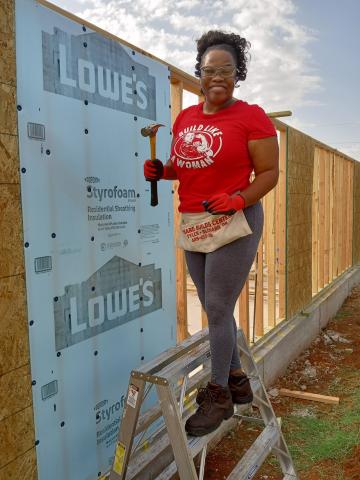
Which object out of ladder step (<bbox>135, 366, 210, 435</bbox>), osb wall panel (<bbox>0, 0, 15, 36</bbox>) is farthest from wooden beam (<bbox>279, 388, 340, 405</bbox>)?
osb wall panel (<bbox>0, 0, 15, 36</bbox>)

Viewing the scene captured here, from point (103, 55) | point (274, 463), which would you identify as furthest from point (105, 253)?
point (274, 463)

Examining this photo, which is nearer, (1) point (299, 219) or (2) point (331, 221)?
(1) point (299, 219)

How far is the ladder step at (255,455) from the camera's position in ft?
7.61

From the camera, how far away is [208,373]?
2.49 m

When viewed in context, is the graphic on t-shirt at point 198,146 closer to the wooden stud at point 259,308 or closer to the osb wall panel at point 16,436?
the osb wall panel at point 16,436

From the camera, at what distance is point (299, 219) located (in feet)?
17.9

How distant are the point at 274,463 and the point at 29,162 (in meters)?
2.65

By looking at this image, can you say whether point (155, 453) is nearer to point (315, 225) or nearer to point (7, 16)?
point (7, 16)

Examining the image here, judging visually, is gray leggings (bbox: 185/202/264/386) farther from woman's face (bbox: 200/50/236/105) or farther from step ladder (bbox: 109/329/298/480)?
woman's face (bbox: 200/50/236/105)

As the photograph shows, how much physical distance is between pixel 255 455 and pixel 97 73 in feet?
6.86

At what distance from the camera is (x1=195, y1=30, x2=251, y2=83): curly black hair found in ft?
6.63

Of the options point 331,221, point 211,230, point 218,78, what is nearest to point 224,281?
point 211,230

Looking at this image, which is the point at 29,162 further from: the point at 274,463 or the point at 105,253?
the point at 274,463

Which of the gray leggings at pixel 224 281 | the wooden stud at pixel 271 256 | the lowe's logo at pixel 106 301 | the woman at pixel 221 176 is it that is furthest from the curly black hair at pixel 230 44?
the wooden stud at pixel 271 256
